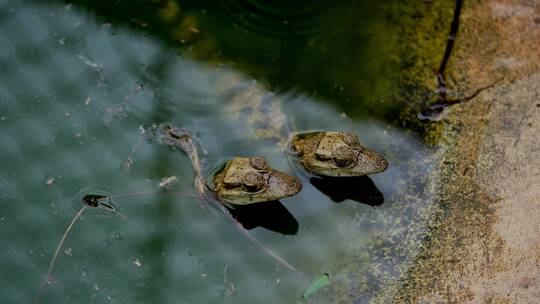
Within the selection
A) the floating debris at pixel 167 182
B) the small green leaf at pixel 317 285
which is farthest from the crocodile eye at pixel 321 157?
the floating debris at pixel 167 182

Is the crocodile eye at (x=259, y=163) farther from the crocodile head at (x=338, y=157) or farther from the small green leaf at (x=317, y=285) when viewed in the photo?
the small green leaf at (x=317, y=285)

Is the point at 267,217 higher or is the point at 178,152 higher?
the point at 178,152

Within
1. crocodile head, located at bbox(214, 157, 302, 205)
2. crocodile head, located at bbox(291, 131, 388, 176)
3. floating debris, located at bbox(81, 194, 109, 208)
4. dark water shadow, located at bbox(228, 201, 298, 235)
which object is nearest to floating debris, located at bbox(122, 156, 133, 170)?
floating debris, located at bbox(81, 194, 109, 208)

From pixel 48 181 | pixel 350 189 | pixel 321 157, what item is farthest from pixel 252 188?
pixel 48 181

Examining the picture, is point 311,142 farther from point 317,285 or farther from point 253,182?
point 317,285

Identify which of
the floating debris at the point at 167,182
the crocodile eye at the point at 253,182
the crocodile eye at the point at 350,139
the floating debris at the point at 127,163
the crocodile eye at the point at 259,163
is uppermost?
the crocodile eye at the point at 350,139

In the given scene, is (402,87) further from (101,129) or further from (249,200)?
(101,129)

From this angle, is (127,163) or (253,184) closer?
(253,184)
